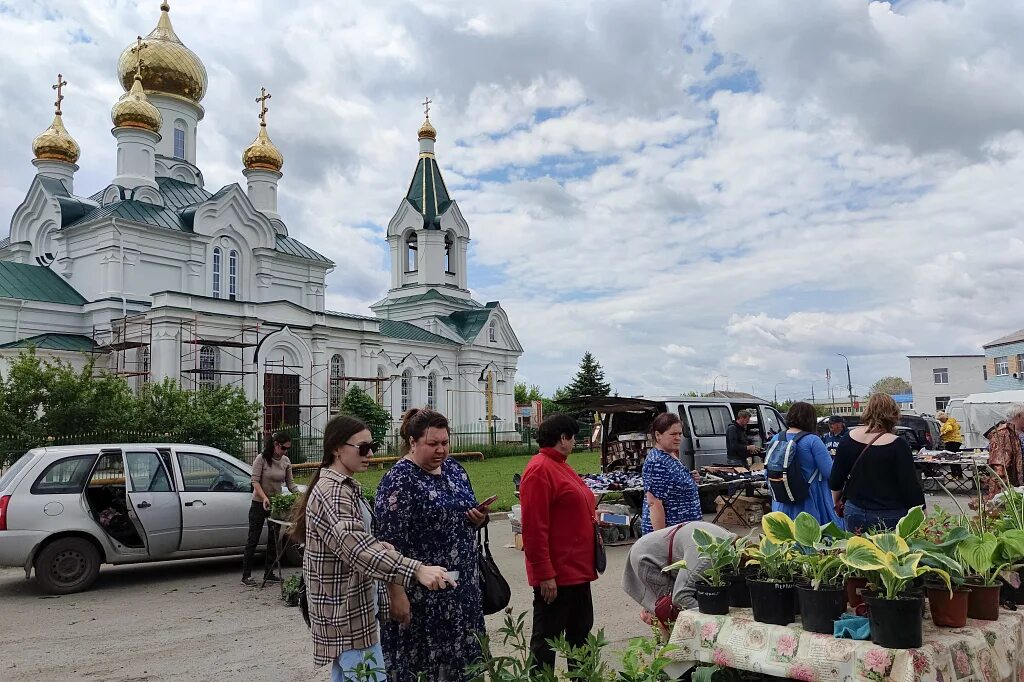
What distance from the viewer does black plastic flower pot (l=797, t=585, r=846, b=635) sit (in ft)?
9.70

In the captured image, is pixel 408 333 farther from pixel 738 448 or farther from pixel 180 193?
pixel 738 448

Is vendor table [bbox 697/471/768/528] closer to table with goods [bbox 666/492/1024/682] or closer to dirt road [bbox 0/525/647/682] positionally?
dirt road [bbox 0/525/647/682]

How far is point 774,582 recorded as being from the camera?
3129mm

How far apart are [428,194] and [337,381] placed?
16641mm

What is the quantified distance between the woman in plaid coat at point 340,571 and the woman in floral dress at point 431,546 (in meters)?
0.13

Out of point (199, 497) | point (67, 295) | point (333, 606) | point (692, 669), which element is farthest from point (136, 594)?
point (67, 295)

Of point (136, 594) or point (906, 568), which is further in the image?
point (136, 594)

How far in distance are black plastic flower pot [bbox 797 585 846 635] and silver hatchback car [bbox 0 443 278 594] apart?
776 cm

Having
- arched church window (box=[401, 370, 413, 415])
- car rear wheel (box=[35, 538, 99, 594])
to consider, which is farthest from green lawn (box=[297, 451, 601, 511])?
arched church window (box=[401, 370, 413, 415])

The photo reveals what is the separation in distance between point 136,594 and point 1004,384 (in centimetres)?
4887

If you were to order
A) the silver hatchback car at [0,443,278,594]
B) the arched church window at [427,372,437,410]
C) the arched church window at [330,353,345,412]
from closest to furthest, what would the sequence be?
the silver hatchback car at [0,443,278,594], the arched church window at [330,353,345,412], the arched church window at [427,372,437,410]

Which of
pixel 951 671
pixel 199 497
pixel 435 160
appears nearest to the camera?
pixel 951 671

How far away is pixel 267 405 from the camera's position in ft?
94.3

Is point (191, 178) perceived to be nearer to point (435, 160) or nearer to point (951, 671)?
point (435, 160)
